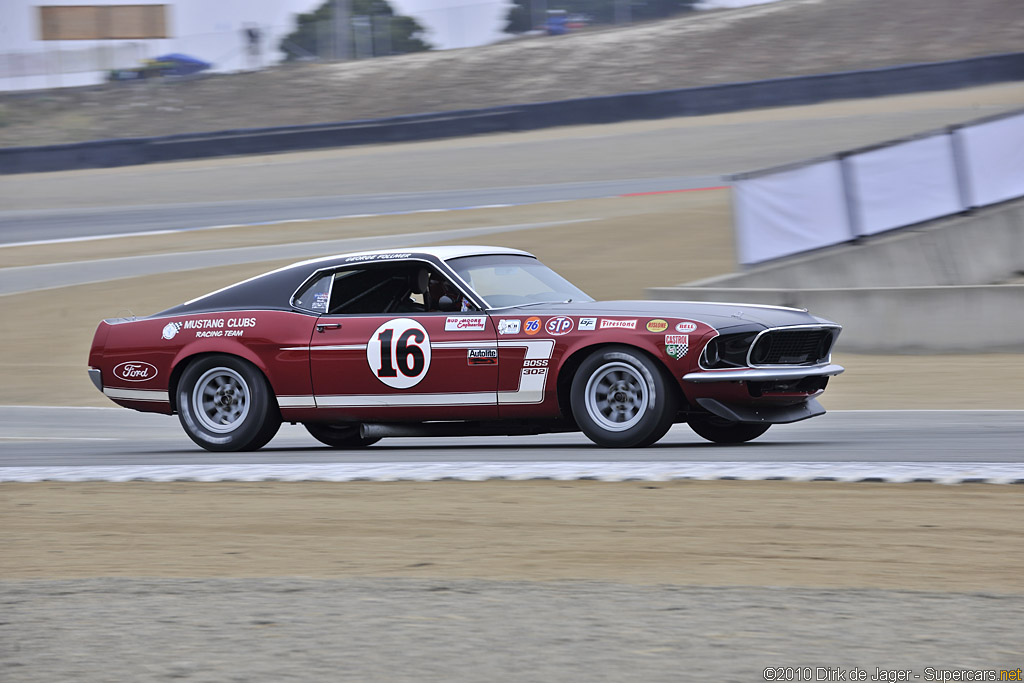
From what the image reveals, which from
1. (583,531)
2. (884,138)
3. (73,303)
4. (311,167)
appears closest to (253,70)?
(311,167)

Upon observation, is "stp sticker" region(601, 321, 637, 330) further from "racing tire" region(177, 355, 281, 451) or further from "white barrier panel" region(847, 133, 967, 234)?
"white barrier panel" region(847, 133, 967, 234)

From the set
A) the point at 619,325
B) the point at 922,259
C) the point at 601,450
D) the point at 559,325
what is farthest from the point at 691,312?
the point at 922,259

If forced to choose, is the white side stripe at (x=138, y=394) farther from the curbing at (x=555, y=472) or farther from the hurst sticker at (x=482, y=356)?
the hurst sticker at (x=482, y=356)

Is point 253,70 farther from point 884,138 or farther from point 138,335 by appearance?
point 138,335

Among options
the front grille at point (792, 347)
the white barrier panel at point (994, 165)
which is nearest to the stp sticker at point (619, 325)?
the front grille at point (792, 347)

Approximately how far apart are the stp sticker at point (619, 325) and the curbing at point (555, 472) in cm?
87

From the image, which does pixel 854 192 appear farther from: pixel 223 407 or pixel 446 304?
pixel 223 407

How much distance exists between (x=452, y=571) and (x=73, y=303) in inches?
559

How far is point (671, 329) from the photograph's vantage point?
7465mm

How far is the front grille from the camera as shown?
7570 mm

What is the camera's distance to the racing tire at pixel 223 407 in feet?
28.1

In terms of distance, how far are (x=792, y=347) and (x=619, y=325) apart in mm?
1070
